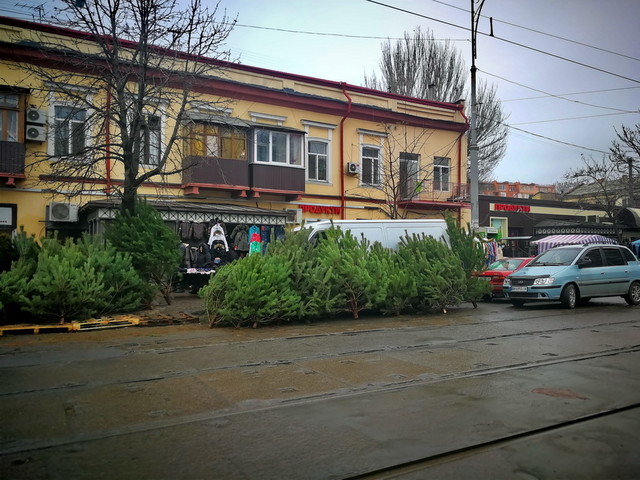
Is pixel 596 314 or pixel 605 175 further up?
pixel 605 175

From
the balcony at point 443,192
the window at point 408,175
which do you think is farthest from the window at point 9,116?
the balcony at point 443,192

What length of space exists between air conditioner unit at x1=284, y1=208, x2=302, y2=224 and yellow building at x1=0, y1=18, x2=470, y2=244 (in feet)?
0.27

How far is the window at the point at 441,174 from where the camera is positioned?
29359 millimetres

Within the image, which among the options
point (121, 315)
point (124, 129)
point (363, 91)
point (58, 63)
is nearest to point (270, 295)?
point (121, 315)

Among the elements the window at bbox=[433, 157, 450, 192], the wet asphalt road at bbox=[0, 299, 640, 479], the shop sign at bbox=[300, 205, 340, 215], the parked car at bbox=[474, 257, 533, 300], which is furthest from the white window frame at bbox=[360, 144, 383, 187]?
the wet asphalt road at bbox=[0, 299, 640, 479]

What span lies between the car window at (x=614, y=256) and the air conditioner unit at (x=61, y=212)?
58.1 ft

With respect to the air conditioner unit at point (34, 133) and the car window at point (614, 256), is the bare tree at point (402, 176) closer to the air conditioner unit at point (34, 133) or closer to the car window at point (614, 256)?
the car window at point (614, 256)

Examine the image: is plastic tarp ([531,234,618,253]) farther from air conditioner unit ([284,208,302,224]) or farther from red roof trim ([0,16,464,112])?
air conditioner unit ([284,208,302,224])

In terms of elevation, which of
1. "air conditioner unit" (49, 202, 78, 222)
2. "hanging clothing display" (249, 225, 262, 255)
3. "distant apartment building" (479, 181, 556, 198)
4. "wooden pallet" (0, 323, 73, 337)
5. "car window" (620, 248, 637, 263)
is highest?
"distant apartment building" (479, 181, 556, 198)

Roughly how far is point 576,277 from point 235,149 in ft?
46.2

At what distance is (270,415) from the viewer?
5.17m

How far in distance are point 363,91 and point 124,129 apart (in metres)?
16.3

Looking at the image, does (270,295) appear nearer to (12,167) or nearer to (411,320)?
(411,320)

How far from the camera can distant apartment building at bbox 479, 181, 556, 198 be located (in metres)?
→ 51.5
